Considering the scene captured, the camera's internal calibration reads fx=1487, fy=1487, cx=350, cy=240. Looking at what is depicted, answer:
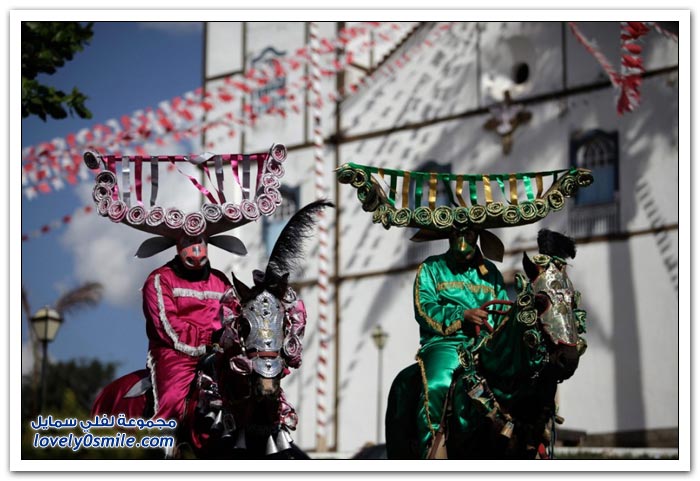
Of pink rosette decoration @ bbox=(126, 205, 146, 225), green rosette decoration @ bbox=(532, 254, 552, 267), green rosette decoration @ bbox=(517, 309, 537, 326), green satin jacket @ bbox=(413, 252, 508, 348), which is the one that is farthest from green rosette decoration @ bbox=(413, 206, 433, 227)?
pink rosette decoration @ bbox=(126, 205, 146, 225)

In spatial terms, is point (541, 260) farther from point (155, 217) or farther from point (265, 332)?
point (155, 217)

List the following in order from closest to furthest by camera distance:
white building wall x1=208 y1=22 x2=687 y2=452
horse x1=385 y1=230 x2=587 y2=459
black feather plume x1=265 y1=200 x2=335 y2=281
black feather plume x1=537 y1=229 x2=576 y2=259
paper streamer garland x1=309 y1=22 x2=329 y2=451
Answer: horse x1=385 y1=230 x2=587 y2=459 < black feather plume x1=537 y1=229 x2=576 y2=259 < black feather plume x1=265 y1=200 x2=335 y2=281 < white building wall x1=208 y1=22 x2=687 y2=452 < paper streamer garland x1=309 y1=22 x2=329 y2=451

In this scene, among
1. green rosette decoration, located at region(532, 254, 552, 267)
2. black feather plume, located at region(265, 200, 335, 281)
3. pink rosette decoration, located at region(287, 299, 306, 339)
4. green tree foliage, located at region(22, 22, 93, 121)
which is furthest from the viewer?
green tree foliage, located at region(22, 22, 93, 121)

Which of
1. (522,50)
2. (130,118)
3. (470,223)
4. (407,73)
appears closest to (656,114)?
(522,50)

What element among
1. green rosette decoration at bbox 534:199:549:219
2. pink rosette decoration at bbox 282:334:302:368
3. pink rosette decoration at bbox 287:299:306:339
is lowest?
pink rosette decoration at bbox 282:334:302:368

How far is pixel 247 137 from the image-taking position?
123ft

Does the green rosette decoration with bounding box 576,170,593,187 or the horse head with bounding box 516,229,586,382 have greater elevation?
the green rosette decoration with bounding box 576,170,593,187

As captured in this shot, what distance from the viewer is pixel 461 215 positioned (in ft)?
44.2

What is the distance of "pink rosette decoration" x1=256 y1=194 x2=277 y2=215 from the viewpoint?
13.5m

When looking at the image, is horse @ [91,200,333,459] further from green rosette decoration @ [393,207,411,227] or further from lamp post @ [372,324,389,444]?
lamp post @ [372,324,389,444]

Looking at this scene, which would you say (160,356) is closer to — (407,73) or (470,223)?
(470,223)

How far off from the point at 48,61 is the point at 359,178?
651cm

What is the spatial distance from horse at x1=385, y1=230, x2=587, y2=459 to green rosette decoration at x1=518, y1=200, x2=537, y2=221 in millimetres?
927

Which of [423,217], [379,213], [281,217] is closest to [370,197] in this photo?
[379,213]
